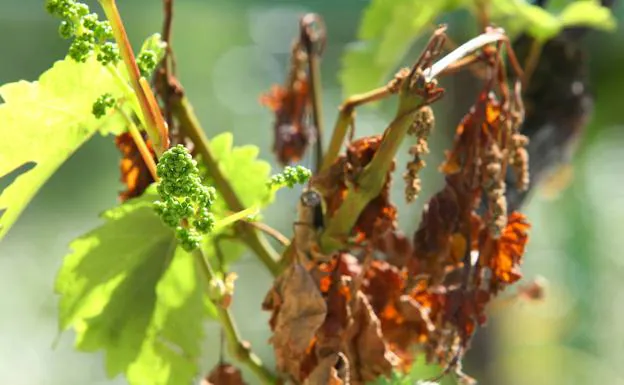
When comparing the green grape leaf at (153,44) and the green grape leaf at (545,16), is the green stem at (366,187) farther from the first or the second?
the green grape leaf at (545,16)

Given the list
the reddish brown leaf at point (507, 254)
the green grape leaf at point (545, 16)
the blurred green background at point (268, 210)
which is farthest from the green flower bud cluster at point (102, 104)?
the blurred green background at point (268, 210)

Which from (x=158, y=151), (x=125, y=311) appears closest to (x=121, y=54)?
(x=158, y=151)

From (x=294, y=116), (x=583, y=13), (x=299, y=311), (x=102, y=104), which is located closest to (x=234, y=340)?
(x=299, y=311)

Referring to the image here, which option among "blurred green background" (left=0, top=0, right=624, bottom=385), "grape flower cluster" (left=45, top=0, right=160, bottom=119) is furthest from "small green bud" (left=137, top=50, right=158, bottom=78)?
"blurred green background" (left=0, top=0, right=624, bottom=385)

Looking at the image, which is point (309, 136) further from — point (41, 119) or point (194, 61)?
point (194, 61)

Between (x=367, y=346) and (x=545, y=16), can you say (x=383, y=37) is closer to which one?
(x=545, y=16)

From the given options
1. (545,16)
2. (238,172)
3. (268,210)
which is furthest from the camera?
(268,210)
